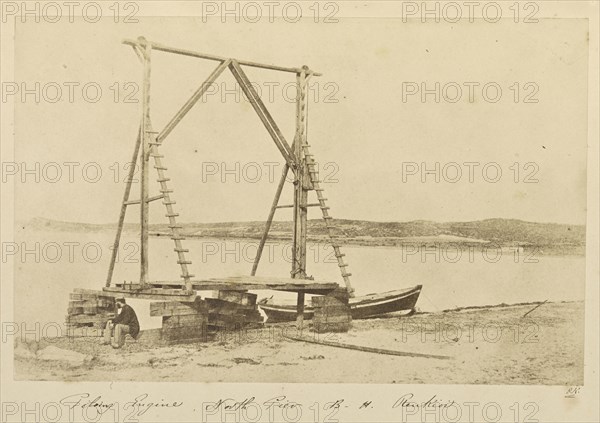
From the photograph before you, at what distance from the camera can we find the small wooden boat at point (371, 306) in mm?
8133

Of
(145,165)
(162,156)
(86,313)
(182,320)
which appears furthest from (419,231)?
(86,313)

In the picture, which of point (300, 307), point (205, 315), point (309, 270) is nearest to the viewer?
point (205, 315)

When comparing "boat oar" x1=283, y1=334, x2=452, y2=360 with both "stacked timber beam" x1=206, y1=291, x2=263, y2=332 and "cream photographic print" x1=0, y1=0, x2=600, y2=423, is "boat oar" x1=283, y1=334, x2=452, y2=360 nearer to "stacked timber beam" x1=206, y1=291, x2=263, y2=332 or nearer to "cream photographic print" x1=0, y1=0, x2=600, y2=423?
"cream photographic print" x1=0, y1=0, x2=600, y2=423

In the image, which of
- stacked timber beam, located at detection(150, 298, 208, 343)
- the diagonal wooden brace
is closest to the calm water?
stacked timber beam, located at detection(150, 298, 208, 343)

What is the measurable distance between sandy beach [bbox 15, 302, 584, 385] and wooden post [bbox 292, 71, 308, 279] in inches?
46.9

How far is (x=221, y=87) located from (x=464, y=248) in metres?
2.55

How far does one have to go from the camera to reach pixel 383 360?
752 cm

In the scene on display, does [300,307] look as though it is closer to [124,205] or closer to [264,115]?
[264,115]

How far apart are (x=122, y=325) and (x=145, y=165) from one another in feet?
Answer: 4.57

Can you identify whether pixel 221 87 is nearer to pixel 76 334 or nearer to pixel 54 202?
pixel 54 202

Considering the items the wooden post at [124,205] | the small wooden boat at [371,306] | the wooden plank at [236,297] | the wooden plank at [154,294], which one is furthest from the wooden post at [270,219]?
the wooden post at [124,205]

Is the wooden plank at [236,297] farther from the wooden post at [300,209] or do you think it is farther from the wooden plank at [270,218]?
the wooden post at [300,209]

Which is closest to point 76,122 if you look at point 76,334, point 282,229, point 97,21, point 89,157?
point 89,157

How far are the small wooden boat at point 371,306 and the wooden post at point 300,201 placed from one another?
48 centimetres
